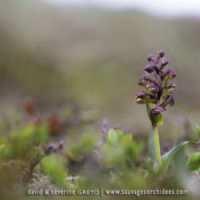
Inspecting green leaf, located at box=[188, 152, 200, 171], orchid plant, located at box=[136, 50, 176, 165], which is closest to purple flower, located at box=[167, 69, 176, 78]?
orchid plant, located at box=[136, 50, 176, 165]

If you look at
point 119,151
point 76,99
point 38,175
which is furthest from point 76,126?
point 119,151

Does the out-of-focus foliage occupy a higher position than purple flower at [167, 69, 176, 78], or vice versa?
purple flower at [167, 69, 176, 78]

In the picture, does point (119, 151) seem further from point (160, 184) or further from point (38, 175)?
point (38, 175)

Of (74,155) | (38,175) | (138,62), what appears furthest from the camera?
(138,62)

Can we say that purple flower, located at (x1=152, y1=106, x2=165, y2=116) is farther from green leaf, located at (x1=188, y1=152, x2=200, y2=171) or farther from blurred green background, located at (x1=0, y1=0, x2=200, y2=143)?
blurred green background, located at (x1=0, y1=0, x2=200, y2=143)

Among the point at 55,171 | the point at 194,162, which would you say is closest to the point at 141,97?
the point at 194,162

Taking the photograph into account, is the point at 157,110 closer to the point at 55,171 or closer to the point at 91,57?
the point at 55,171

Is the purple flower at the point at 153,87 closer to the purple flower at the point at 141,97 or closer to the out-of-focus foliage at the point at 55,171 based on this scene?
the purple flower at the point at 141,97

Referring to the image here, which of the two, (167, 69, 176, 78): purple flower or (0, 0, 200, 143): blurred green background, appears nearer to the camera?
(167, 69, 176, 78): purple flower
